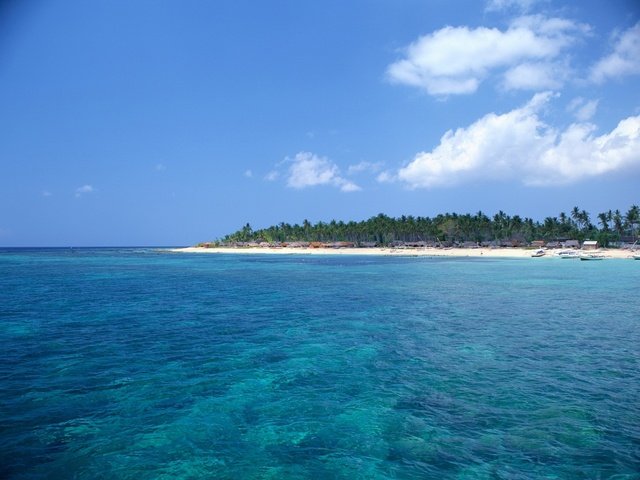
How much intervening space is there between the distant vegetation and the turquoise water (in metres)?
125

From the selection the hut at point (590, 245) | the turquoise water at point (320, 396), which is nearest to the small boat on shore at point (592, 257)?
the hut at point (590, 245)

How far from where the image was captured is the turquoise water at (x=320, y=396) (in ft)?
26.1

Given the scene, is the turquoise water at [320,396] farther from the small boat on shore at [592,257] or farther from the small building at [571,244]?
the small building at [571,244]

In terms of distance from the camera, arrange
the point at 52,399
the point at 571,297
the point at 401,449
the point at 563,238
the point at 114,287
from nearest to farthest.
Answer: the point at 401,449 → the point at 52,399 → the point at 571,297 → the point at 114,287 → the point at 563,238

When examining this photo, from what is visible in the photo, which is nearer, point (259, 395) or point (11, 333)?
point (259, 395)

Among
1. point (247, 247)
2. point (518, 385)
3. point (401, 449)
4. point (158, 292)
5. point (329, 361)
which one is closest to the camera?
point (401, 449)

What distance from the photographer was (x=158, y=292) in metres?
34.8

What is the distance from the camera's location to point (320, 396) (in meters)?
11.3

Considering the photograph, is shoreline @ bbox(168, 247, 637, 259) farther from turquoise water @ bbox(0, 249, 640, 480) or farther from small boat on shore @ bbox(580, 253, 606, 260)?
turquoise water @ bbox(0, 249, 640, 480)

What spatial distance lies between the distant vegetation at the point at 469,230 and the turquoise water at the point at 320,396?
125346 mm

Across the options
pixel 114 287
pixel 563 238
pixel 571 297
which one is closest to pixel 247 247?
pixel 563 238

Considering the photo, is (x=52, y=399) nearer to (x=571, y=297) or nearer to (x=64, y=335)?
(x=64, y=335)

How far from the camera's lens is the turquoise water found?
7.96 m

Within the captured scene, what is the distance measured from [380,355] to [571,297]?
2267 cm
